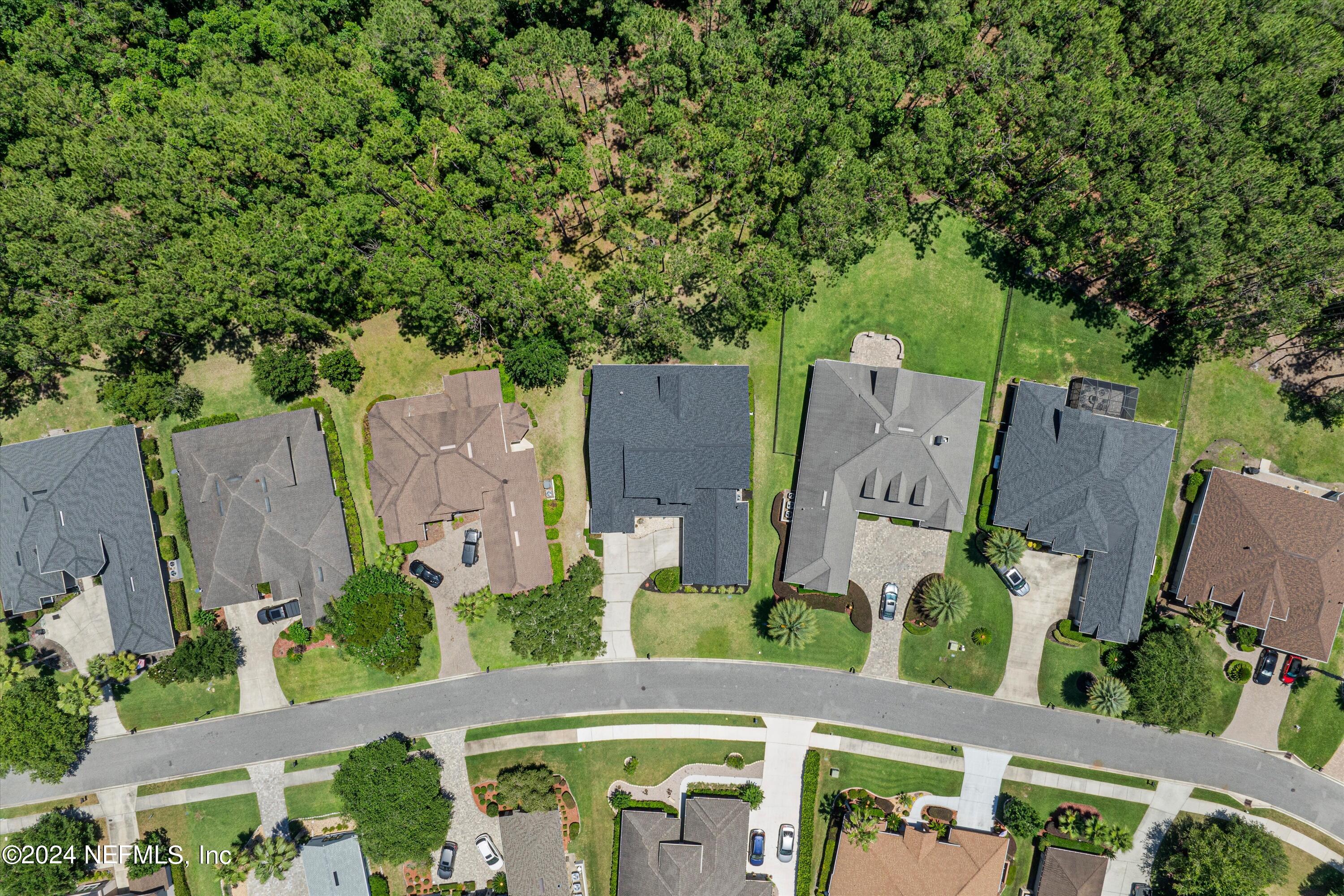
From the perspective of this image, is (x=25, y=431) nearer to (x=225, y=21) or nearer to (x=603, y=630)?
(x=225, y=21)

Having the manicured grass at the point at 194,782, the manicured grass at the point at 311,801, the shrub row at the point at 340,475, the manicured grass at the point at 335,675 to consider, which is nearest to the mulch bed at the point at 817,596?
the manicured grass at the point at 335,675

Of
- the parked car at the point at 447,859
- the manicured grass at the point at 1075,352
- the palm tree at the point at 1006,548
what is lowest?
the parked car at the point at 447,859

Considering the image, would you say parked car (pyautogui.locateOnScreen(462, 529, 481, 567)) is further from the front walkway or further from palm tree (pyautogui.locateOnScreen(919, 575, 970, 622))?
palm tree (pyautogui.locateOnScreen(919, 575, 970, 622))

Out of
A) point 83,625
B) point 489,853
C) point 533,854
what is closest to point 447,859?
point 489,853

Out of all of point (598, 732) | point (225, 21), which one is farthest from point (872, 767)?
point (225, 21)

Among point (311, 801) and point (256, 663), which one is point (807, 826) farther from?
point (256, 663)

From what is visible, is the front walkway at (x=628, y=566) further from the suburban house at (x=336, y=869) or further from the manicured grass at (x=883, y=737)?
the suburban house at (x=336, y=869)
